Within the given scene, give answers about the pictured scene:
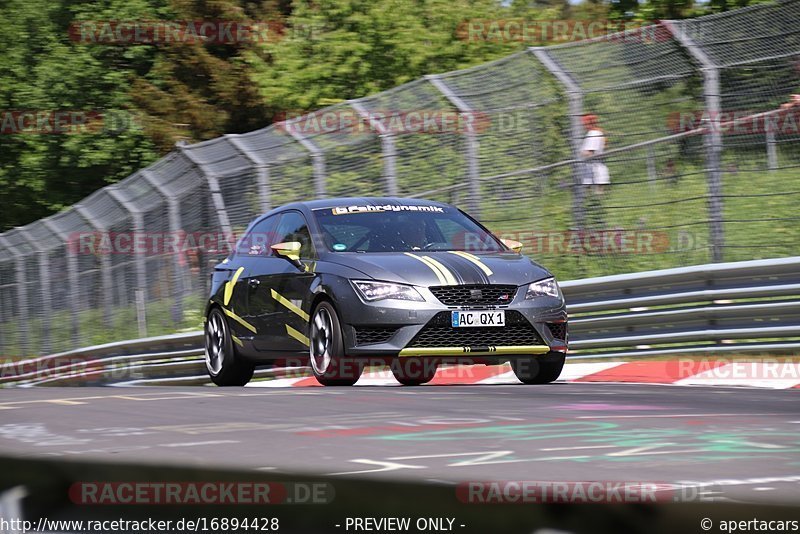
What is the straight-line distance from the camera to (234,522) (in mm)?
2617

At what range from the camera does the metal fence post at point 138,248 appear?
62.1 ft

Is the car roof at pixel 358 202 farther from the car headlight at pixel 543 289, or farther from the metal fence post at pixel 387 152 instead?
the metal fence post at pixel 387 152

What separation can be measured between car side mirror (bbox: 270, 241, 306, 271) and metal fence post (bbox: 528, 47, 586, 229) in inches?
124

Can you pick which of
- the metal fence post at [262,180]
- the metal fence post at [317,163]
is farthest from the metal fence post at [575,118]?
the metal fence post at [262,180]

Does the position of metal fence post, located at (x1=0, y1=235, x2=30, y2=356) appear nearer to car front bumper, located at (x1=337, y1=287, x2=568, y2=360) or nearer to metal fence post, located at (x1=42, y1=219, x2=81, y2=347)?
metal fence post, located at (x1=42, y1=219, x2=81, y2=347)

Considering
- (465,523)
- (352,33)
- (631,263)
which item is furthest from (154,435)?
(352,33)

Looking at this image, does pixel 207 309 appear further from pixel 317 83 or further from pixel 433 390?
pixel 317 83

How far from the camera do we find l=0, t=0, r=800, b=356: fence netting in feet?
36.1

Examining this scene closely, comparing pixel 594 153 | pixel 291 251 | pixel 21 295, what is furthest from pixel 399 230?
pixel 21 295

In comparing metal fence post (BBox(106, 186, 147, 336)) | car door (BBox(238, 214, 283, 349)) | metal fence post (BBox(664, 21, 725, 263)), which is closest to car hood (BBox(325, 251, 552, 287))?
car door (BBox(238, 214, 283, 349))

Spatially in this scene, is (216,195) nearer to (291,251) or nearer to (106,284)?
(106,284)

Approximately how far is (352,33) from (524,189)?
18.4 m

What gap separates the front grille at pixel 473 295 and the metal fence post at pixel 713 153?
246cm

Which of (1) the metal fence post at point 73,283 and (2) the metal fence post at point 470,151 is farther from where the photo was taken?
(1) the metal fence post at point 73,283
